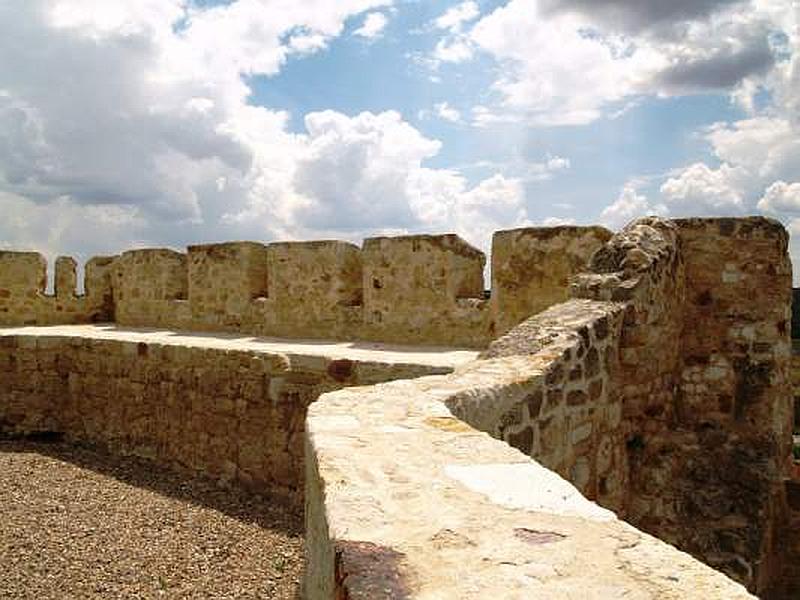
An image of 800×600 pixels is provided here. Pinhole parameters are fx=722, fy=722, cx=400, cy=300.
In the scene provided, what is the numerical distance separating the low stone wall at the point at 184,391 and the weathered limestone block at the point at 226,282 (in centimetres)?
77

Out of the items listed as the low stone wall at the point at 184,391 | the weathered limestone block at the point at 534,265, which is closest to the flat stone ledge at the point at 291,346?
the low stone wall at the point at 184,391

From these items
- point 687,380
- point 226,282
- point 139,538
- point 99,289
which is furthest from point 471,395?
point 99,289

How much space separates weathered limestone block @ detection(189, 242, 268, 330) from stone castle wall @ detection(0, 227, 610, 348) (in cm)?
1

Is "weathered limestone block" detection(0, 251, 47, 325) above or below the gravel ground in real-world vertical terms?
above

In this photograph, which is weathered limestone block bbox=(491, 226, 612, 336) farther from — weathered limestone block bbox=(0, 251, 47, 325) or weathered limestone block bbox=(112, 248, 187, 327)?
weathered limestone block bbox=(0, 251, 47, 325)

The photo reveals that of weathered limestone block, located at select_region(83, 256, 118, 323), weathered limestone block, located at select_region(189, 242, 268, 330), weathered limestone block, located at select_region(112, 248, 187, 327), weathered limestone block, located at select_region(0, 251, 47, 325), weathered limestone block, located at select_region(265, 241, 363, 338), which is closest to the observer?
weathered limestone block, located at select_region(265, 241, 363, 338)

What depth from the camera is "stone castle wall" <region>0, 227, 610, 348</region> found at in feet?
23.6

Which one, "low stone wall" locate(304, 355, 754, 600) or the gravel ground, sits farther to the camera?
the gravel ground

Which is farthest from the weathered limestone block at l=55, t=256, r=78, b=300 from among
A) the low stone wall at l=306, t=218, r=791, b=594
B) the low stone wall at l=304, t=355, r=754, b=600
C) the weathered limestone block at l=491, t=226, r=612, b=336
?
the low stone wall at l=304, t=355, r=754, b=600

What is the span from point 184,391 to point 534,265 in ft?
13.8

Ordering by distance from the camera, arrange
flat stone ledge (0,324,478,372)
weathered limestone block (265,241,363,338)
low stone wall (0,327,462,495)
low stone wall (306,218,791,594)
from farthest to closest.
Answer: weathered limestone block (265,241,363,338), low stone wall (0,327,462,495), flat stone ledge (0,324,478,372), low stone wall (306,218,791,594)

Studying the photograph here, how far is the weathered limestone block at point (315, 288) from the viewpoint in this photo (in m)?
8.83

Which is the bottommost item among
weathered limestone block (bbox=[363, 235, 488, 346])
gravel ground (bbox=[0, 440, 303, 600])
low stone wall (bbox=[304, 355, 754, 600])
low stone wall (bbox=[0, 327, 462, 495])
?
gravel ground (bbox=[0, 440, 303, 600])

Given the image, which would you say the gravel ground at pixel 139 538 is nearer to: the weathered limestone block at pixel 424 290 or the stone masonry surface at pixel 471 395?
the stone masonry surface at pixel 471 395
